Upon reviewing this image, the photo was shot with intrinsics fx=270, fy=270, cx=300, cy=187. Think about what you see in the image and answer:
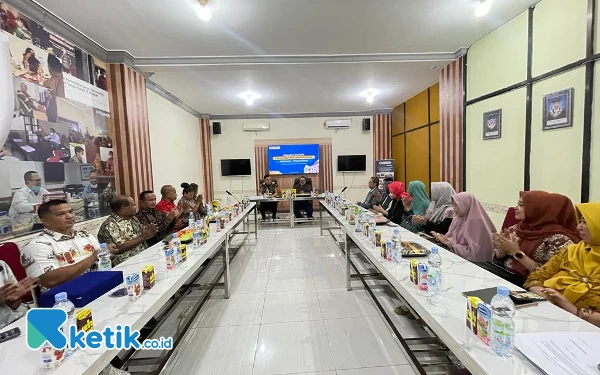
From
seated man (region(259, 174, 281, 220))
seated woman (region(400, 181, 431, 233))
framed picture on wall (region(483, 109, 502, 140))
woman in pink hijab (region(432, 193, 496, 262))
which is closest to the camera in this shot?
woman in pink hijab (region(432, 193, 496, 262))

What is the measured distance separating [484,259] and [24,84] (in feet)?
13.7

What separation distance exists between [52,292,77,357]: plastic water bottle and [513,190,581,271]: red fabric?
2.53m

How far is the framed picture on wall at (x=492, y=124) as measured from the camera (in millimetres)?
3260

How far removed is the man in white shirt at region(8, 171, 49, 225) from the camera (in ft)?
7.30

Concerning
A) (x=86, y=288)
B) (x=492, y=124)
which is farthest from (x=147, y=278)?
(x=492, y=124)

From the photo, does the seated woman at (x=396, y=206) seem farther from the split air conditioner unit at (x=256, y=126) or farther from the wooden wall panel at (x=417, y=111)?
the split air conditioner unit at (x=256, y=126)

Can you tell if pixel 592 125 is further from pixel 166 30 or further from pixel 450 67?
pixel 166 30

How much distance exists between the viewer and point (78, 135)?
2.96 meters

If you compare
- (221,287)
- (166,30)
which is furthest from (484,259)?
(166,30)

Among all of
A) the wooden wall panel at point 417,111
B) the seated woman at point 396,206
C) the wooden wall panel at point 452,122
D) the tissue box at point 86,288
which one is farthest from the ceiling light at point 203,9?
the wooden wall panel at point 417,111

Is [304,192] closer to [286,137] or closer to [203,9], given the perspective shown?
[286,137]

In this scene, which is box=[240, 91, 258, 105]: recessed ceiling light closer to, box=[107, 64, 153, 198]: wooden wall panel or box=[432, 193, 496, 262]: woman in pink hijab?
box=[107, 64, 153, 198]: wooden wall panel

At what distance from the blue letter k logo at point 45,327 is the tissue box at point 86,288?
229mm
